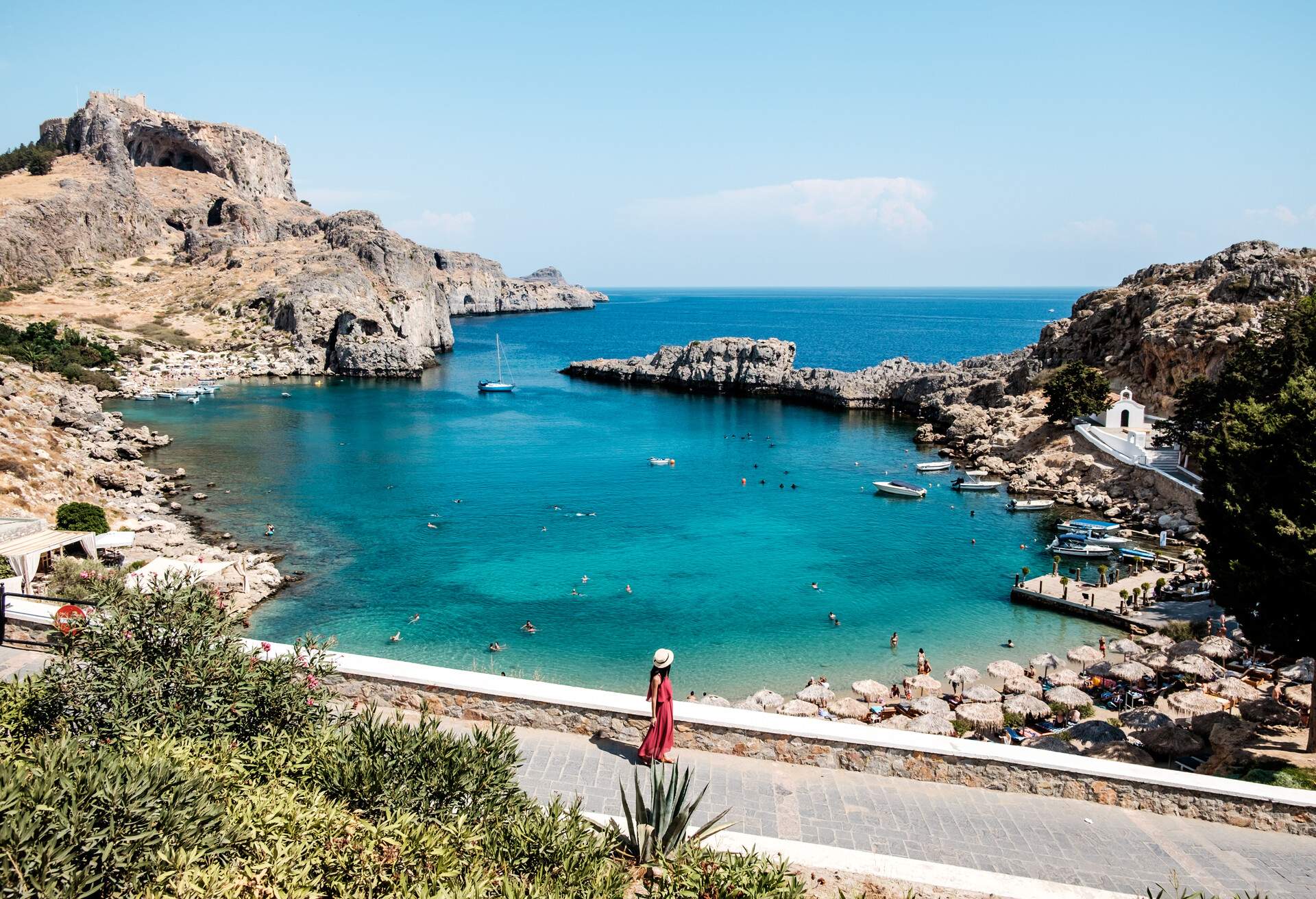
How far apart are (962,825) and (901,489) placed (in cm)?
3806

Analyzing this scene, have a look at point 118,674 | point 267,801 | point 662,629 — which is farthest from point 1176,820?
point 662,629

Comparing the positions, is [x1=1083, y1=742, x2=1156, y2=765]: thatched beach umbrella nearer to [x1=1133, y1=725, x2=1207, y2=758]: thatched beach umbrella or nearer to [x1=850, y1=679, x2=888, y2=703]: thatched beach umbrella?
[x1=1133, y1=725, x2=1207, y2=758]: thatched beach umbrella

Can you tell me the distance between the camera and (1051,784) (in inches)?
388

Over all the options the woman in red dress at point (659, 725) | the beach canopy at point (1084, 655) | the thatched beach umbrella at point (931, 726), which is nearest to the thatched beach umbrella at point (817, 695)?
the thatched beach umbrella at point (931, 726)

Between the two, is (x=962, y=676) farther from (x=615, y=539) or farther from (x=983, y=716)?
(x=615, y=539)

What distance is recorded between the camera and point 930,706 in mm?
20750

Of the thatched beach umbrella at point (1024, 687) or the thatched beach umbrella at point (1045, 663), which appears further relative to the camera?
the thatched beach umbrella at point (1045, 663)

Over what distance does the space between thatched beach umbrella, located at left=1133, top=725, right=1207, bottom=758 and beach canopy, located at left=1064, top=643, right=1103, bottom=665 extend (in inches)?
318

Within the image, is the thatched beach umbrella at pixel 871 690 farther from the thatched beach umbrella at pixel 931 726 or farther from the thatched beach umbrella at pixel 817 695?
the thatched beach umbrella at pixel 931 726

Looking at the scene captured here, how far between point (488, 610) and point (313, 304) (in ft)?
261

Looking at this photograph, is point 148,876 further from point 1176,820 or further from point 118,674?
point 1176,820

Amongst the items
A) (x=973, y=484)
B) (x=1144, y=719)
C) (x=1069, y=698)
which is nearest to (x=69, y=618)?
(x=1144, y=719)

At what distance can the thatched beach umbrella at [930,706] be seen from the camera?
20.4m

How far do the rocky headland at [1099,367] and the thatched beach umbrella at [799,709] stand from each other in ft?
84.0
